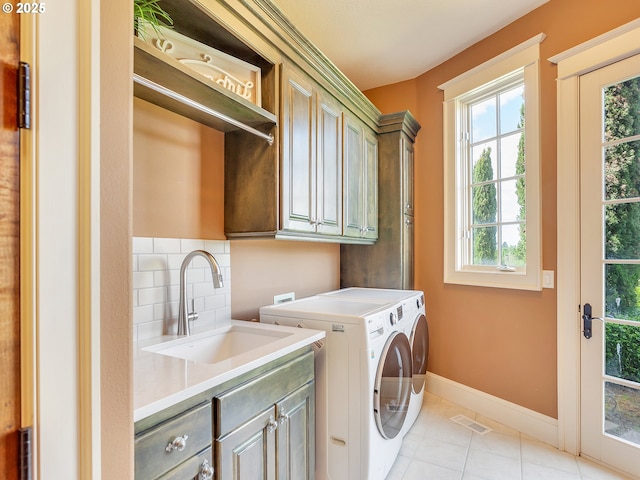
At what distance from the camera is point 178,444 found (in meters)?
0.92

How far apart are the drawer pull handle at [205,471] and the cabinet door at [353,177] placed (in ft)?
5.12

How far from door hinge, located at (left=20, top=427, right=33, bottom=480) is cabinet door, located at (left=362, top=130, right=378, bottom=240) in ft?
7.23

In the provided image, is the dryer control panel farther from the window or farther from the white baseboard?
the white baseboard

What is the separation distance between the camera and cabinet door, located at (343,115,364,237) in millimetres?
2338

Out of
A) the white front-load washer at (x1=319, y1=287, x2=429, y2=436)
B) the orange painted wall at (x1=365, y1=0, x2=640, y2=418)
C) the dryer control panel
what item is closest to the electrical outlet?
the white front-load washer at (x1=319, y1=287, x2=429, y2=436)

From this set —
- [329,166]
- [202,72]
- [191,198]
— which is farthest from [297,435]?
[202,72]

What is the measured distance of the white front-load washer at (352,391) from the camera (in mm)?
1590

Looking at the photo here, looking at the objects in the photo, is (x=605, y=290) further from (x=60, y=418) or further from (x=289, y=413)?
(x=60, y=418)

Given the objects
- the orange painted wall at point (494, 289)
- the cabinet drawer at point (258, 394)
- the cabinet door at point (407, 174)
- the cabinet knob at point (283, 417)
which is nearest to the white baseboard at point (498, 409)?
the orange painted wall at point (494, 289)

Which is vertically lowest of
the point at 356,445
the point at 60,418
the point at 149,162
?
the point at 356,445

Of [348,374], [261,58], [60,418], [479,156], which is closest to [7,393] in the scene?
[60,418]

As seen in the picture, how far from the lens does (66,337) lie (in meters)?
0.60

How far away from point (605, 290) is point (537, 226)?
52 centimetres

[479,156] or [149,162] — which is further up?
[479,156]
